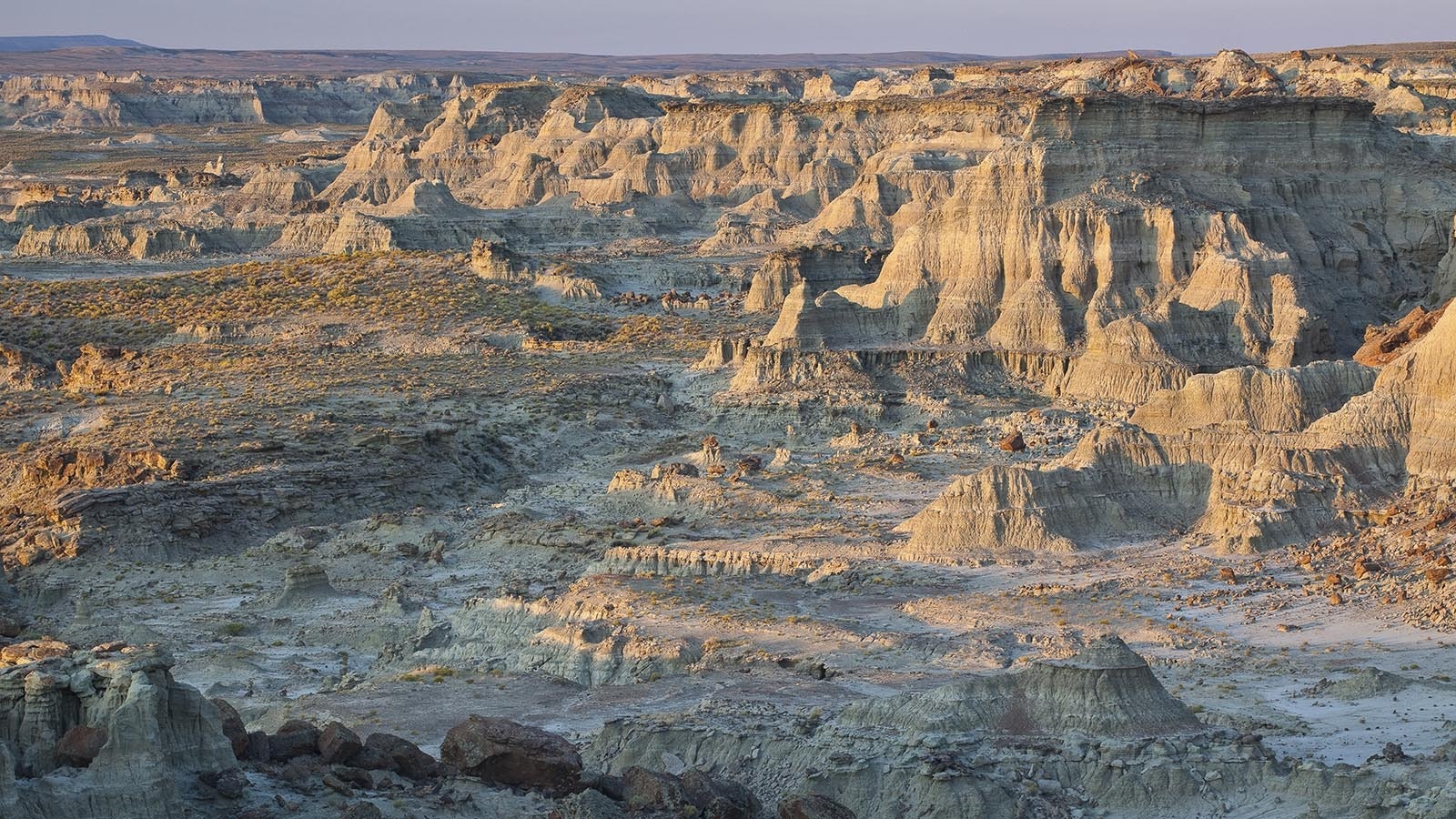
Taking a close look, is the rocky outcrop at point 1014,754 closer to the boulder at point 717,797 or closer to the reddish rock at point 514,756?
the boulder at point 717,797

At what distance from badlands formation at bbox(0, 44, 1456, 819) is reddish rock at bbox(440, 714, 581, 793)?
0.19 feet

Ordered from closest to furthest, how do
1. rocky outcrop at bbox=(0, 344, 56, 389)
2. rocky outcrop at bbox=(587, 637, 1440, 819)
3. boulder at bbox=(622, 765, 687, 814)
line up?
Answer: boulder at bbox=(622, 765, 687, 814) → rocky outcrop at bbox=(587, 637, 1440, 819) → rocky outcrop at bbox=(0, 344, 56, 389)

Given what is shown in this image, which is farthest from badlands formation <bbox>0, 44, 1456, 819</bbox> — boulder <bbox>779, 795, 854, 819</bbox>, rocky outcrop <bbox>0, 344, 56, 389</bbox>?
rocky outcrop <bbox>0, 344, 56, 389</bbox>

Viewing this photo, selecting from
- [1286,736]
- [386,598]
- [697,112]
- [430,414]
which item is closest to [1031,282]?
[430,414]

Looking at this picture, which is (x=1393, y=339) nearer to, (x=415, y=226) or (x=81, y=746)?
(x=81, y=746)

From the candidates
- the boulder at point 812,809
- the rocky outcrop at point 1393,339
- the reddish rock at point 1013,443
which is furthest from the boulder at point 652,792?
the rocky outcrop at point 1393,339

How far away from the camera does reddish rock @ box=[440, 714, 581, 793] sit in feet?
78.1

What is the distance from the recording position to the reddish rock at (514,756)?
23797 millimetres

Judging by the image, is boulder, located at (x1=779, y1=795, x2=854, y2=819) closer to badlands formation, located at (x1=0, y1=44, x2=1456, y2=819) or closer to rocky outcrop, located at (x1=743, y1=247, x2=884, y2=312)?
badlands formation, located at (x1=0, y1=44, x2=1456, y2=819)

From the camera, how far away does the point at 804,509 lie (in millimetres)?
41281

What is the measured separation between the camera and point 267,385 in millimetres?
56031

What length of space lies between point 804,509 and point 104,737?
20998 millimetres

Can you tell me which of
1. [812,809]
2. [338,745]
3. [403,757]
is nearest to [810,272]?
[403,757]

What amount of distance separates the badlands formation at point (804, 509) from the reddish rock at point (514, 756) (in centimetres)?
6
